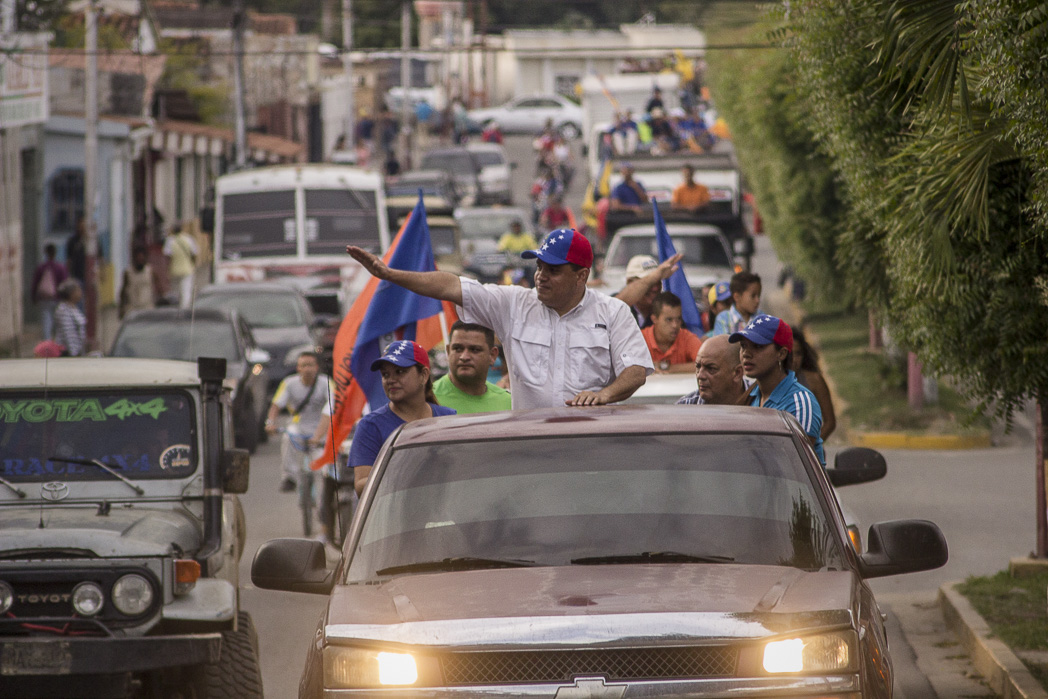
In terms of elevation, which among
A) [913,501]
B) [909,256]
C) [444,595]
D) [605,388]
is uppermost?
[909,256]

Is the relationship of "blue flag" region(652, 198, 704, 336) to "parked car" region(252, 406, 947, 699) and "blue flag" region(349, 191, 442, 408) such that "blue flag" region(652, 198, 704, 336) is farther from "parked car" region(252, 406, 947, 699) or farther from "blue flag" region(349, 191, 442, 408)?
"parked car" region(252, 406, 947, 699)

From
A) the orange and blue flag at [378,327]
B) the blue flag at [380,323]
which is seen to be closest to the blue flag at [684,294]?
the orange and blue flag at [378,327]

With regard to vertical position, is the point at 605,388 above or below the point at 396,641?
above

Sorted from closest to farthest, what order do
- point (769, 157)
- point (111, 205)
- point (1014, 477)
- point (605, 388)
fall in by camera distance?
point (605, 388)
point (1014, 477)
point (769, 157)
point (111, 205)

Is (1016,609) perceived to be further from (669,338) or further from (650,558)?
(650,558)

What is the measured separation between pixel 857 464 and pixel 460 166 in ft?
152

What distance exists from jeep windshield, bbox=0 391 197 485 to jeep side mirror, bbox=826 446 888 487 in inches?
124

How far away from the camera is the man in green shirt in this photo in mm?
7293

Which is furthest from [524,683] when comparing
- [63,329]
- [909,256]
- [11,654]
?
[63,329]

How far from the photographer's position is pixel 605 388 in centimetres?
602

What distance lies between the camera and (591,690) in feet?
12.8

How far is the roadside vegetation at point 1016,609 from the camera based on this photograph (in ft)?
27.1

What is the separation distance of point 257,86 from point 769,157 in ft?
108

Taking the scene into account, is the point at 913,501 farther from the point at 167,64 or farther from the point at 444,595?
the point at 167,64
